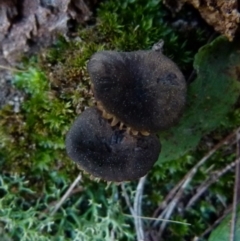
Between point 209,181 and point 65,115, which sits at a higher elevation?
point 65,115

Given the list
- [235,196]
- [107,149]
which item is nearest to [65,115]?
[107,149]

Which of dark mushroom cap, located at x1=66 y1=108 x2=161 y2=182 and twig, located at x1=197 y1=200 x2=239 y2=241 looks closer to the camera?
dark mushroom cap, located at x1=66 y1=108 x2=161 y2=182

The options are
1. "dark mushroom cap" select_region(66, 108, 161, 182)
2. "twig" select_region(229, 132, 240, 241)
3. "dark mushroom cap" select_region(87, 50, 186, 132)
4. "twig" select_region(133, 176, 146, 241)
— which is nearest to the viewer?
→ "dark mushroom cap" select_region(87, 50, 186, 132)

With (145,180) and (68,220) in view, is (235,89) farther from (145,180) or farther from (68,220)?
(68,220)

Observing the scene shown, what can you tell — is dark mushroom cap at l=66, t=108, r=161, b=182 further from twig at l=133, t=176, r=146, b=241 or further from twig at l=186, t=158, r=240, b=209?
twig at l=186, t=158, r=240, b=209

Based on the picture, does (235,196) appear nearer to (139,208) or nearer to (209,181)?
(209,181)

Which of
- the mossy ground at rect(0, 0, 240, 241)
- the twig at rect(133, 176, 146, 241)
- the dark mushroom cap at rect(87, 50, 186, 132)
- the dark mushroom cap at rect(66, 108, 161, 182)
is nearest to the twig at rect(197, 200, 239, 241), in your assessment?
A: the mossy ground at rect(0, 0, 240, 241)

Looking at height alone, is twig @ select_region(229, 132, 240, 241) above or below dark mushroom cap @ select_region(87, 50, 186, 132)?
below
